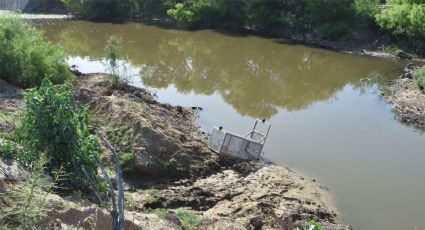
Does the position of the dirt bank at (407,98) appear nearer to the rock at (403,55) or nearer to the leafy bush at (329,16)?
the rock at (403,55)

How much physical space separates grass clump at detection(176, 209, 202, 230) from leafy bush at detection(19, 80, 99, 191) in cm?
202

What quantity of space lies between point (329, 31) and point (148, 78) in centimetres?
1745

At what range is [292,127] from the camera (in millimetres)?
18062

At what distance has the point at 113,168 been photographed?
11.8 meters

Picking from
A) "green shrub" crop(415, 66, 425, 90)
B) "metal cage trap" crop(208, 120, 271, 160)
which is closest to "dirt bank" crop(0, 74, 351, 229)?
"metal cage trap" crop(208, 120, 271, 160)

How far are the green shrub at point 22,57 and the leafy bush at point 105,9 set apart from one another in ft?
94.2

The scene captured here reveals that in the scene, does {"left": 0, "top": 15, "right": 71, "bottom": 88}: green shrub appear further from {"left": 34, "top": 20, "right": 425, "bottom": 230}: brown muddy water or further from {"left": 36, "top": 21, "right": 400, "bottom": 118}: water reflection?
{"left": 36, "top": 21, "right": 400, "bottom": 118}: water reflection

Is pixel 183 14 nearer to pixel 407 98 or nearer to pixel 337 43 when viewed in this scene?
pixel 337 43

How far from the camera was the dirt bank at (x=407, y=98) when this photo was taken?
18.8m

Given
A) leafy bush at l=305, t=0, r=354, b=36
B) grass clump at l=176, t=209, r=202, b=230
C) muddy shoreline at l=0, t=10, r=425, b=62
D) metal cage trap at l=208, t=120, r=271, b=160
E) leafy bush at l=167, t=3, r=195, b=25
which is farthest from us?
leafy bush at l=167, t=3, r=195, b=25

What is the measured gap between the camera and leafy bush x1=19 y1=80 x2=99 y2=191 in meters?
8.60

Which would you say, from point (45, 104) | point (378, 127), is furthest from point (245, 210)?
point (378, 127)

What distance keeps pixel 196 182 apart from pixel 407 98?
12513 mm

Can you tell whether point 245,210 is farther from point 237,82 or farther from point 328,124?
point 237,82
